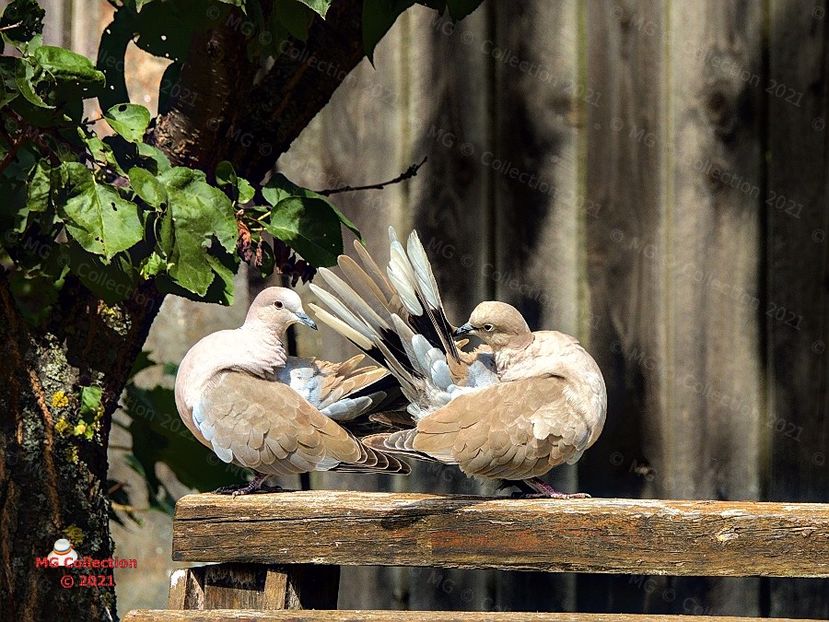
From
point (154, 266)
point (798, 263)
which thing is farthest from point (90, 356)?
point (798, 263)

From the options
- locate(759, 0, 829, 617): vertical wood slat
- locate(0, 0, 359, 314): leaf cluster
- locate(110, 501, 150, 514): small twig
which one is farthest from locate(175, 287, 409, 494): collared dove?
locate(759, 0, 829, 617): vertical wood slat

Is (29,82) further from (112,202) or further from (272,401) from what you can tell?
(272,401)

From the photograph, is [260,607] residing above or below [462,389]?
below

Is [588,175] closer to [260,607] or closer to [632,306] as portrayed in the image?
[632,306]

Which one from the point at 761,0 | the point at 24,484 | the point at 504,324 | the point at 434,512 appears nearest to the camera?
the point at 434,512

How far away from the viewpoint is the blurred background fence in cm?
202

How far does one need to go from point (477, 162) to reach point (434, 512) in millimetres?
922

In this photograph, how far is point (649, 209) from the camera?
6.65 feet

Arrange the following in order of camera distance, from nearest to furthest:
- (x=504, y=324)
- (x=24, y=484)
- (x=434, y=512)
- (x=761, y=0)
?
(x=434, y=512)
(x=504, y=324)
(x=24, y=484)
(x=761, y=0)

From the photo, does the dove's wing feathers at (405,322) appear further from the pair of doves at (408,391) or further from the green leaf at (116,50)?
the green leaf at (116,50)

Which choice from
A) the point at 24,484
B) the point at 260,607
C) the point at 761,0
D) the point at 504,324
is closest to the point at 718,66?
the point at 761,0

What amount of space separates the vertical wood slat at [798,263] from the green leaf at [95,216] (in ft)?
4.02

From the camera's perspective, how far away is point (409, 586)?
2.10 m

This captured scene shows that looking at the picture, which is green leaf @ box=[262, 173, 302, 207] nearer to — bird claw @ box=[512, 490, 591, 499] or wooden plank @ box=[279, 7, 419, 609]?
wooden plank @ box=[279, 7, 419, 609]
